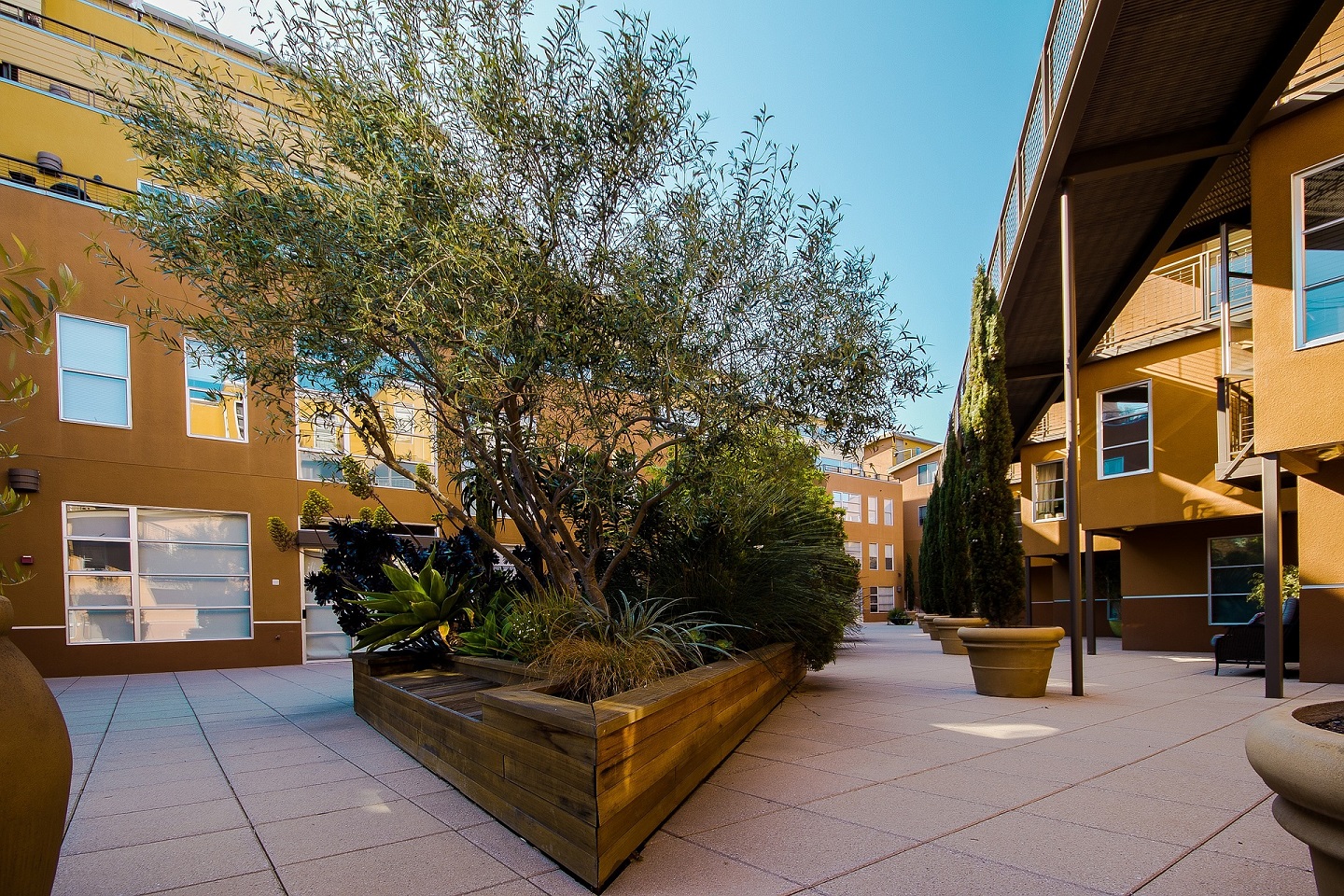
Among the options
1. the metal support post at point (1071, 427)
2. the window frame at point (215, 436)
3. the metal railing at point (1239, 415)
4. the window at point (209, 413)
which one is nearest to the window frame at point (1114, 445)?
the metal railing at point (1239, 415)

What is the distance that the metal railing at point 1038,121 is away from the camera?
7.24 metres

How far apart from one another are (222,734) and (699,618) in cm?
395

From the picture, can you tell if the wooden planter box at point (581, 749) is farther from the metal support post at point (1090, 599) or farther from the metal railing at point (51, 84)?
the metal railing at point (51, 84)

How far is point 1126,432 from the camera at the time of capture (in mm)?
14289

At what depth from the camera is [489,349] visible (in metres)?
4.52

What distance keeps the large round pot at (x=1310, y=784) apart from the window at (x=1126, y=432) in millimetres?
13605

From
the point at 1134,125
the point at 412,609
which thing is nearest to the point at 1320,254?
the point at 1134,125

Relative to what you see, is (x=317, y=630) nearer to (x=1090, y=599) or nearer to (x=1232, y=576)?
(x=1090, y=599)

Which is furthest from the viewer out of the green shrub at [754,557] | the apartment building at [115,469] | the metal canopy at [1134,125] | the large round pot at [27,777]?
the apartment building at [115,469]

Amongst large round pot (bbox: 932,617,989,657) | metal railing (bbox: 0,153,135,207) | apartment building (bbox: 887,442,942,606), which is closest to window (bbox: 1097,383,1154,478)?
large round pot (bbox: 932,617,989,657)

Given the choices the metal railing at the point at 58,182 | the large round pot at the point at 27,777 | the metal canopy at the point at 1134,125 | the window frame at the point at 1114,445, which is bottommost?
the large round pot at the point at 27,777

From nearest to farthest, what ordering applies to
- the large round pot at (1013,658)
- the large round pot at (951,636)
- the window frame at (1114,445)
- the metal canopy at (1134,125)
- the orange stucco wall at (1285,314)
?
1. the metal canopy at (1134,125)
2. the large round pot at (1013,658)
3. the orange stucco wall at (1285,314)
4. the large round pot at (951,636)
5. the window frame at (1114,445)

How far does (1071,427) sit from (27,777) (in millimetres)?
8003

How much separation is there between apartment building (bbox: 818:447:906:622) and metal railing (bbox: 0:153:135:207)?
107ft
